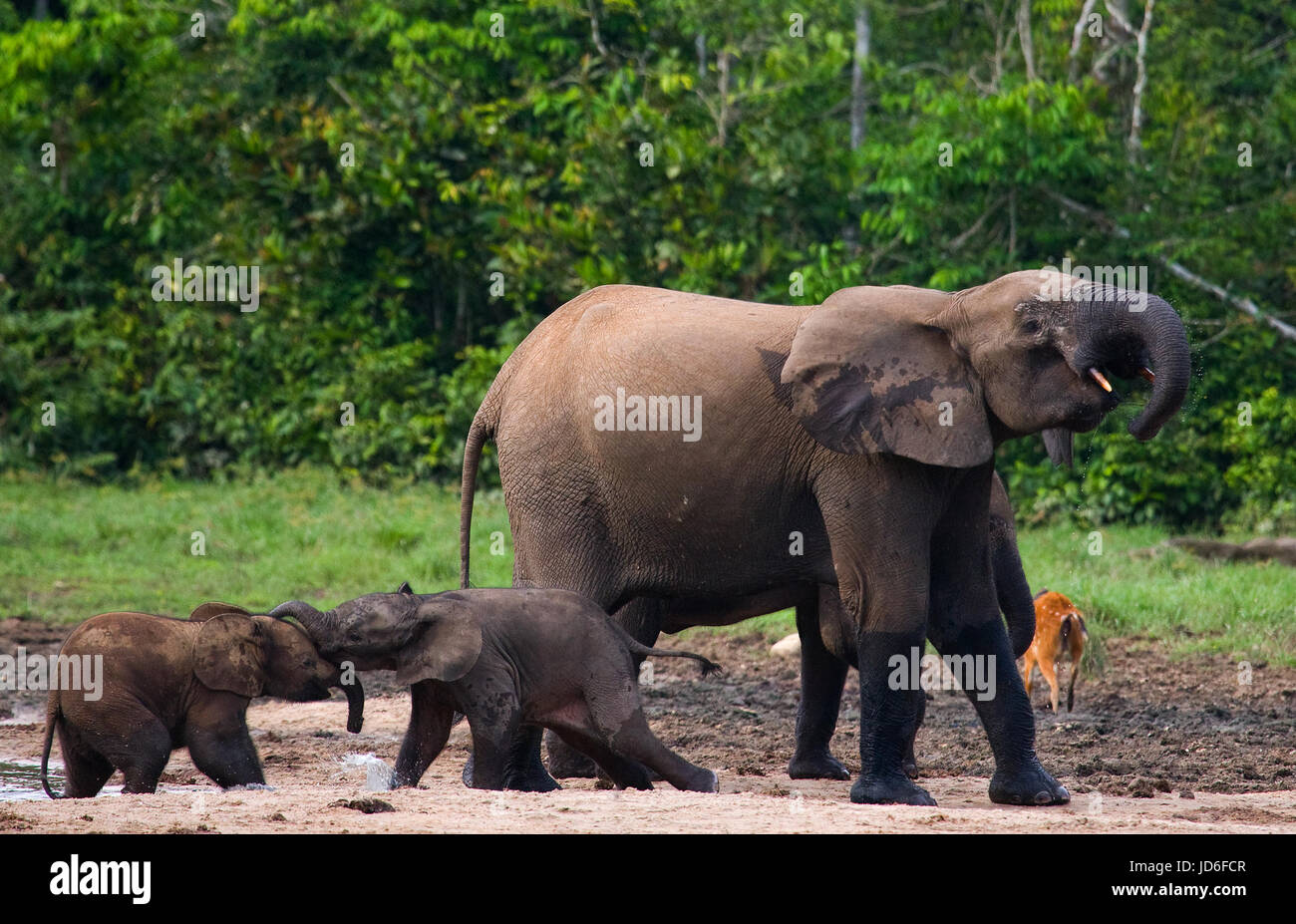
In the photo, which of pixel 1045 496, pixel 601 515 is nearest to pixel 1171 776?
pixel 601 515

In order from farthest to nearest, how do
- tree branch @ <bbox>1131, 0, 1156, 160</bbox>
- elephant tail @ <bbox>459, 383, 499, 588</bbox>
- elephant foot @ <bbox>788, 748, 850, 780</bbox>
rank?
1. tree branch @ <bbox>1131, 0, 1156, 160</bbox>
2. elephant tail @ <bbox>459, 383, 499, 588</bbox>
3. elephant foot @ <bbox>788, 748, 850, 780</bbox>

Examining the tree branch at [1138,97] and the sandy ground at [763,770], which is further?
the tree branch at [1138,97]

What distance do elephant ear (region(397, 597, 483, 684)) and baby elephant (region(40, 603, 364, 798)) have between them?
18.8 inches

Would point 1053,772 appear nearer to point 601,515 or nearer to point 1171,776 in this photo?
point 1171,776

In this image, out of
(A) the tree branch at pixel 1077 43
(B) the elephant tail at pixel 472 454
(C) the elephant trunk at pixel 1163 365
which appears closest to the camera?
(C) the elephant trunk at pixel 1163 365

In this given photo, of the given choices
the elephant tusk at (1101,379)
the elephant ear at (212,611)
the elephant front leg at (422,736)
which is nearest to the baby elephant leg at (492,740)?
the elephant front leg at (422,736)

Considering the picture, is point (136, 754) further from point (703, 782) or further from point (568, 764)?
point (703, 782)

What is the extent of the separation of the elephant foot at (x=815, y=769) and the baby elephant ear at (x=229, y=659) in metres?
2.53

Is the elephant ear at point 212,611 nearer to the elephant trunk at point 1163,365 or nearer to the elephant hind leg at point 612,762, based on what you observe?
the elephant hind leg at point 612,762

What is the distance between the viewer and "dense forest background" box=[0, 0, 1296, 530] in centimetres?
1708

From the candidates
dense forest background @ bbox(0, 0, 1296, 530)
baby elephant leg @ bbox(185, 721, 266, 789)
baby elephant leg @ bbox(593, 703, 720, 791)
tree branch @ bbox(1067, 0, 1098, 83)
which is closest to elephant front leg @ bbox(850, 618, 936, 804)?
baby elephant leg @ bbox(593, 703, 720, 791)

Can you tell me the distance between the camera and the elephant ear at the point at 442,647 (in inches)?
313

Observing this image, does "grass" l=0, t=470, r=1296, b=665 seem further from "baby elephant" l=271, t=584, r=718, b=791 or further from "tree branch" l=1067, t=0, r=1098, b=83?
"baby elephant" l=271, t=584, r=718, b=791

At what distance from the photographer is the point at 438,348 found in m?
20.6
